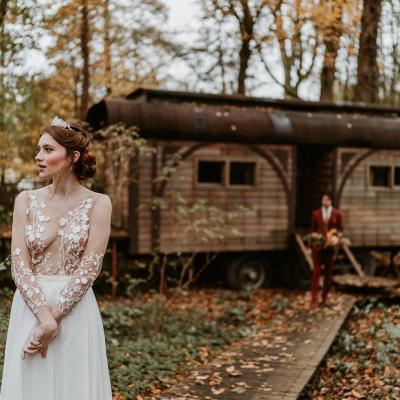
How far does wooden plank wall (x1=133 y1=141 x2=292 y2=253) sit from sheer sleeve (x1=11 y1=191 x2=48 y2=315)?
8.31 metres

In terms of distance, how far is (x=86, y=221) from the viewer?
2.87 metres

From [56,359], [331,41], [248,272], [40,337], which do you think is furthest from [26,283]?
[331,41]

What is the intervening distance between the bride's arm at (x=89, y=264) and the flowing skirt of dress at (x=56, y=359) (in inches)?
3.2

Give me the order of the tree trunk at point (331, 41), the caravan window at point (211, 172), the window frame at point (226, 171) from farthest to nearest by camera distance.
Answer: the tree trunk at point (331, 41)
the caravan window at point (211, 172)
the window frame at point (226, 171)

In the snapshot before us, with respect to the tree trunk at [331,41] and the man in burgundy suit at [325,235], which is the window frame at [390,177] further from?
the man in burgundy suit at [325,235]

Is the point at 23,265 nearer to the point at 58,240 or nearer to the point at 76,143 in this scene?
the point at 58,240

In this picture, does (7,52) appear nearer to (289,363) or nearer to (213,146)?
(213,146)

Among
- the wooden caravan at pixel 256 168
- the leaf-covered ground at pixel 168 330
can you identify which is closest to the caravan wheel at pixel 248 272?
the wooden caravan at pixel 256 168

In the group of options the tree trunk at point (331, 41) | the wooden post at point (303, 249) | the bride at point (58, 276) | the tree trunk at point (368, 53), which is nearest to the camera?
the bride at point (58, 276)

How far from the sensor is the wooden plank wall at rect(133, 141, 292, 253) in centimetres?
1170

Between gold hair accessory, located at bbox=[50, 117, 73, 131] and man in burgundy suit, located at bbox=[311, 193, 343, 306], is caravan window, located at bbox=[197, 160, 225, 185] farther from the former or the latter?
gold hair accessory, located at bbox=[50, 117, 73, 131]

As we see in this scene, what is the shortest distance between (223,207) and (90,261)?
31.7 feet

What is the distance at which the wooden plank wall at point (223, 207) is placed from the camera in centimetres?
1170

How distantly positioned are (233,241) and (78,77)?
28.5 feet
